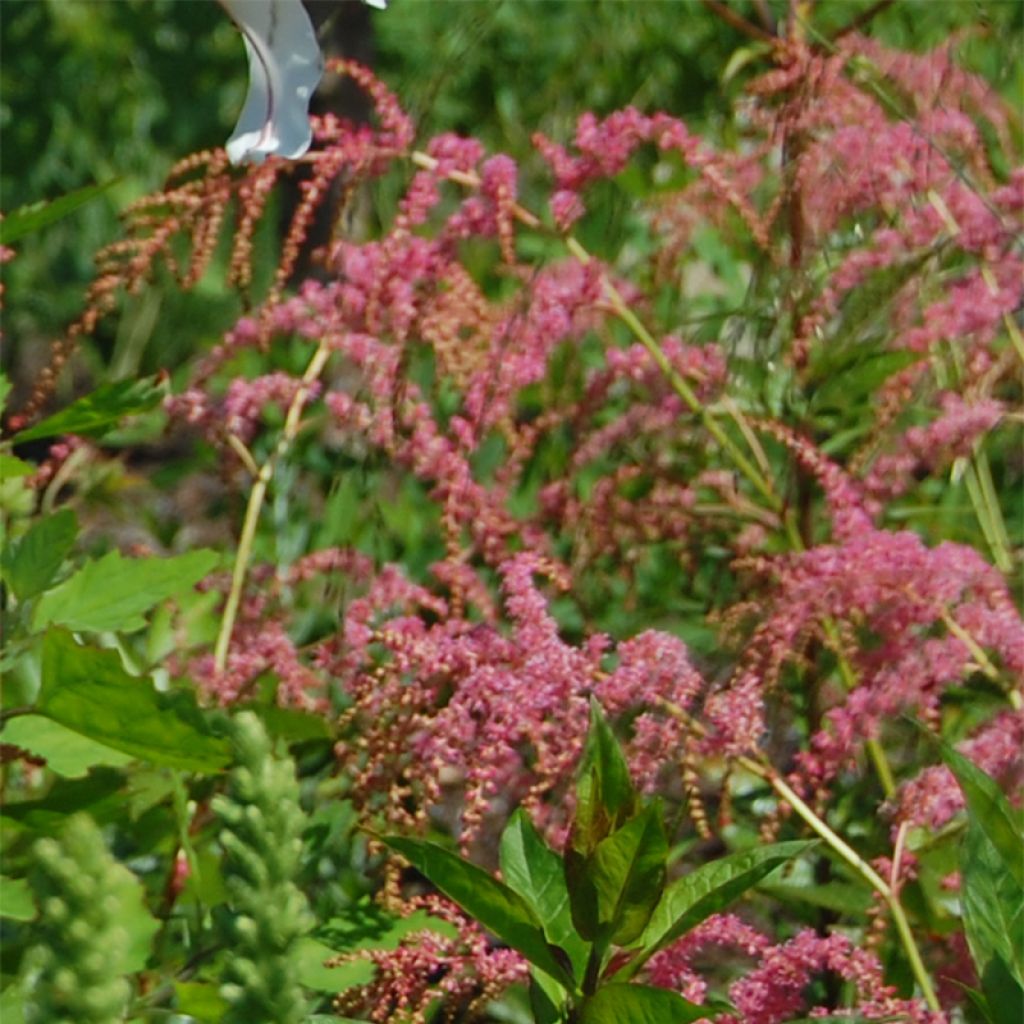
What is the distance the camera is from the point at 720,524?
1534mm

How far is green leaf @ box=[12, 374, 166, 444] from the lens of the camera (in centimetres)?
127

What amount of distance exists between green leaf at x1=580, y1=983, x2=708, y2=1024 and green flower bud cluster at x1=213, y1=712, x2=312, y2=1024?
6.3 inches

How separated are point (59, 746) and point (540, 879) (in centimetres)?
34

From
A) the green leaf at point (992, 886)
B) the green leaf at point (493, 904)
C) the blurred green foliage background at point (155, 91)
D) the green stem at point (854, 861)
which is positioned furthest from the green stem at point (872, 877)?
the blurred green foliage background at point (155, 91)

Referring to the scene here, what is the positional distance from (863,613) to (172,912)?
49 centimetres

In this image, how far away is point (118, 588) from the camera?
1.23 metres

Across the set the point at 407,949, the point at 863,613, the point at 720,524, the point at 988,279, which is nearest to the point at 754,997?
the point at 407,949

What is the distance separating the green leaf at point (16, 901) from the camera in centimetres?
110

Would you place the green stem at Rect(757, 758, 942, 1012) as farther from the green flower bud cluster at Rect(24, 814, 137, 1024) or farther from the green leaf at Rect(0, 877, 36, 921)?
the green flower bud cluster at Rect(24, 814, 137, 1024)

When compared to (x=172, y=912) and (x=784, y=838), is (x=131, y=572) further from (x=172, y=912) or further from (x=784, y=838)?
(x=784, y=838)

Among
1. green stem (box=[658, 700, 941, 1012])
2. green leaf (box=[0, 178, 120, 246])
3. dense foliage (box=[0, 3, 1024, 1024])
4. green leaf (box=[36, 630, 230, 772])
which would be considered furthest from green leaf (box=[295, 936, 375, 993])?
green leaf (box=[0, 178, 120, 246])

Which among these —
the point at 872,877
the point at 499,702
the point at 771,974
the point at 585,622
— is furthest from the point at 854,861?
the point at 585,622

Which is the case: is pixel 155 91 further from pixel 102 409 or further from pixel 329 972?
pixel 329 972

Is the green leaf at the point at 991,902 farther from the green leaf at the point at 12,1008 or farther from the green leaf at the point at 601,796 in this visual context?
the green leaf at the point at 12,1008
